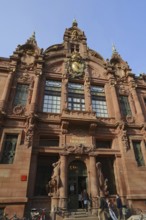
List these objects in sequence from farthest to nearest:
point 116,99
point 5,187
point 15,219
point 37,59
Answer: point 37,59 → point 116,99 → point 5,187 → point 15,219

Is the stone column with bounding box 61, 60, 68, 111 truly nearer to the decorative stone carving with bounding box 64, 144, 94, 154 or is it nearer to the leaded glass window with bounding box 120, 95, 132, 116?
A: the decorative stone carving with bounding box 64, 144, 94, 154

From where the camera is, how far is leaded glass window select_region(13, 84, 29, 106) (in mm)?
17605

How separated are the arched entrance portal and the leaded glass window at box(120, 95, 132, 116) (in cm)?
A: 829

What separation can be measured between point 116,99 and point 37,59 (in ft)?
36.9

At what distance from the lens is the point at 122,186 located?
14.5 metres

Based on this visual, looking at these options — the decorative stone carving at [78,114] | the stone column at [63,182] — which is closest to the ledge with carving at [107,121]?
the decorative stone carving at [78,114]

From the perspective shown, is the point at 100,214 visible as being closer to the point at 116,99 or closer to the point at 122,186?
the point at 122,186

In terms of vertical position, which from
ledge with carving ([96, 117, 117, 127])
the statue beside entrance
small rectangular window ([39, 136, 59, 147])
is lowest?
the statue beside entrance

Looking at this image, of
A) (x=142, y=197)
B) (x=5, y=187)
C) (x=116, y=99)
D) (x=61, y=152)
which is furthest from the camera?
(x=116, y=99)

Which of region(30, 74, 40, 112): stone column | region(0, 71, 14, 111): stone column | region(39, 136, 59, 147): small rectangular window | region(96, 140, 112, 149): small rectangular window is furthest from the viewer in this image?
region(96, 140, 112, 149): small rectangular window

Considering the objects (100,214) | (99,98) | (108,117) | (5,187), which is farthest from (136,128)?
(5,187)

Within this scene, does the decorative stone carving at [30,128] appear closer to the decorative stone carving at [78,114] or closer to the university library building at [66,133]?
the university library building at [66,133]

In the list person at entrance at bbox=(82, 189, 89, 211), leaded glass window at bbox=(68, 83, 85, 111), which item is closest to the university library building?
leaded glass window at bbox=(68, 83, 85, 111)

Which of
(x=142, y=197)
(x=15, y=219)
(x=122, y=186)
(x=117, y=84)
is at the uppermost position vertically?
(x=117, y=84)
